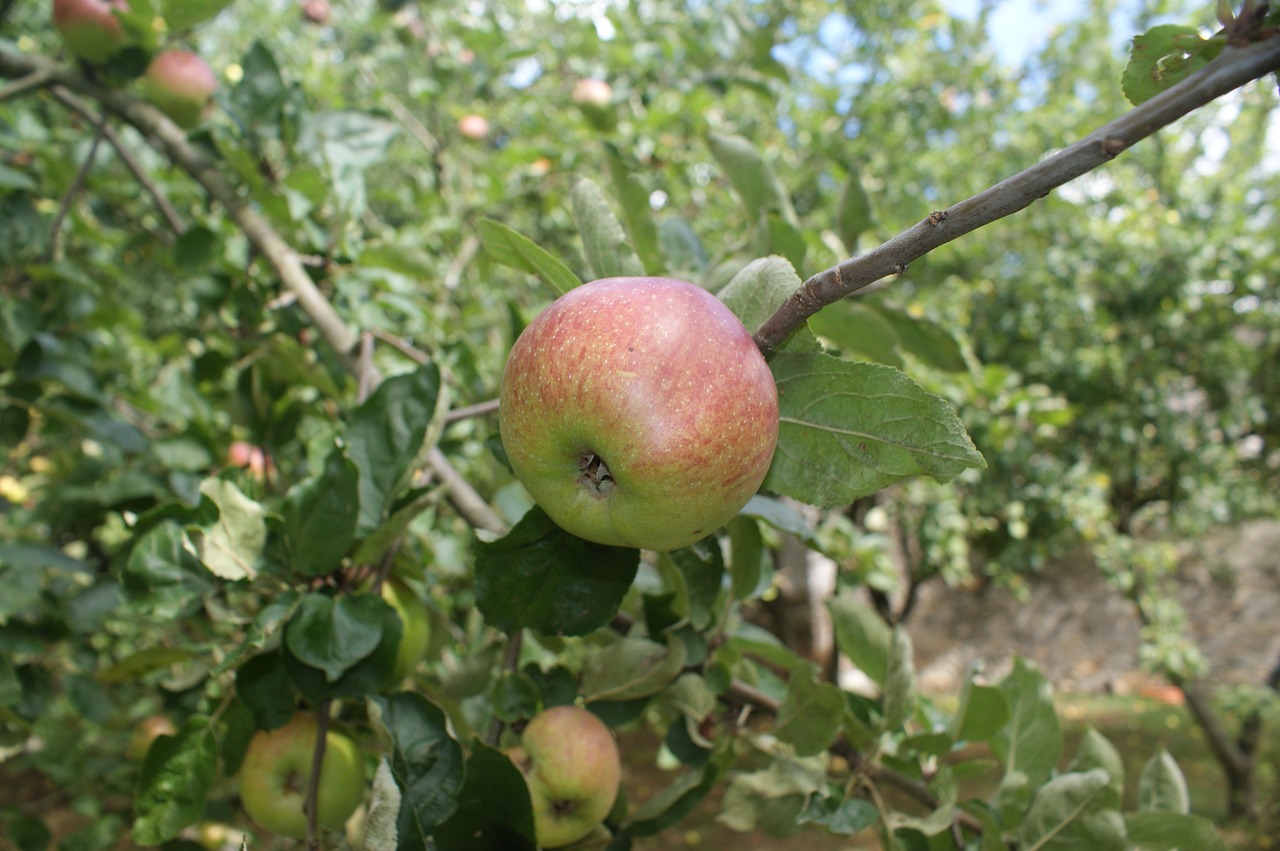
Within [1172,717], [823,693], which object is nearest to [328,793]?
[823,693]

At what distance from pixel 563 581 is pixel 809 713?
1.23 ft

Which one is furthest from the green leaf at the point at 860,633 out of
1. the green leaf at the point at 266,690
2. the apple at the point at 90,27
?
the apple at the point at 90,27

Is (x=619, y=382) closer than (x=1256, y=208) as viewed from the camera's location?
Yes

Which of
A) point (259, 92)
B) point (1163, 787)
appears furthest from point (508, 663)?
point (259, 92)

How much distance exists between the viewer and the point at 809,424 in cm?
65

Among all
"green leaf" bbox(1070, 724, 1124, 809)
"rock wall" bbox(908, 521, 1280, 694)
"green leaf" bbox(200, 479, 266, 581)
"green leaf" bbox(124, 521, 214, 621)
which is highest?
"green leaf" bbox(200, 479, 266, 581)

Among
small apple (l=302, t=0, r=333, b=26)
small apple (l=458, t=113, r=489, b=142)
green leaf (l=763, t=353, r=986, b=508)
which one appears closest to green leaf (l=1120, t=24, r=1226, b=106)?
green leaf (l=763, t=353, r=986, b=508)

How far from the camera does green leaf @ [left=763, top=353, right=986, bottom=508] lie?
1.87 feet

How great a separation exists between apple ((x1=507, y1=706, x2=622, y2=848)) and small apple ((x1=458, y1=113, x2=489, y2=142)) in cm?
268

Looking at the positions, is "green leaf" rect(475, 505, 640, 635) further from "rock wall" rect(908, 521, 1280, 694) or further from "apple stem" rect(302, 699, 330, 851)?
"rock wall" rect(908, 521, 1280, 694)

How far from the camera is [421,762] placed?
76 cm

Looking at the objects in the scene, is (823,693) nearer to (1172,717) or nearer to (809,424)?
(809,424)

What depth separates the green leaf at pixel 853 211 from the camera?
1.09 m

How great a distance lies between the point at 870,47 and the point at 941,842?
13.9 ft
